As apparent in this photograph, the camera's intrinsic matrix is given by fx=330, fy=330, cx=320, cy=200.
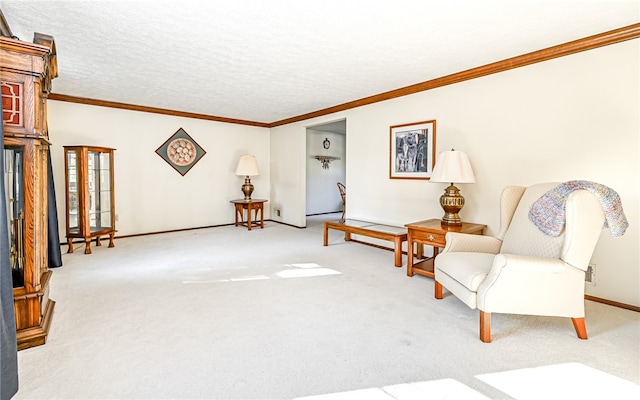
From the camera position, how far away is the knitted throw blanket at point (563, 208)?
2.10m

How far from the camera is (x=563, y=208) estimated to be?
2.22m

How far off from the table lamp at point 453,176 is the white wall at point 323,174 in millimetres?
5368

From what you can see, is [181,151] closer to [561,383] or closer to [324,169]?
[324,169]

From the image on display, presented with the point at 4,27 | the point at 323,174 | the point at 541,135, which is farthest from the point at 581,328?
the point at 323,174

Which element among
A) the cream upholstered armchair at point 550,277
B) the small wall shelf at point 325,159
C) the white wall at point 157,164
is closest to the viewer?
the cream upholstered armchair at point 550,277

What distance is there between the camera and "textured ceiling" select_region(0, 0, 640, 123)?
90.2 inches

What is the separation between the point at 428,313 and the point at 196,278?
7.34ft

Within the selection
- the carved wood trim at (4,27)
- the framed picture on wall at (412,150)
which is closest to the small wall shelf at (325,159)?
the framed picture on wall at (412,150)

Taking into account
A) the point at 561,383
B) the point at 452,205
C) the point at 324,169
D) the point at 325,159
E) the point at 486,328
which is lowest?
the point at 561,383

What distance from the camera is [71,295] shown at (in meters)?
2.86

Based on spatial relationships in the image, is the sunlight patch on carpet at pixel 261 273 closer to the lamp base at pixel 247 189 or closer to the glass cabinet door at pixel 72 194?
the glass cabinet door at pixel 72 194

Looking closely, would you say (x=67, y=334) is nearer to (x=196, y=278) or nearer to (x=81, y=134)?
(x=196, y=278)

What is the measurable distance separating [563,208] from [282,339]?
2.06 metres

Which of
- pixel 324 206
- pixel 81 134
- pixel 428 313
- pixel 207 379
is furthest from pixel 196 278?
pixel 324 206
